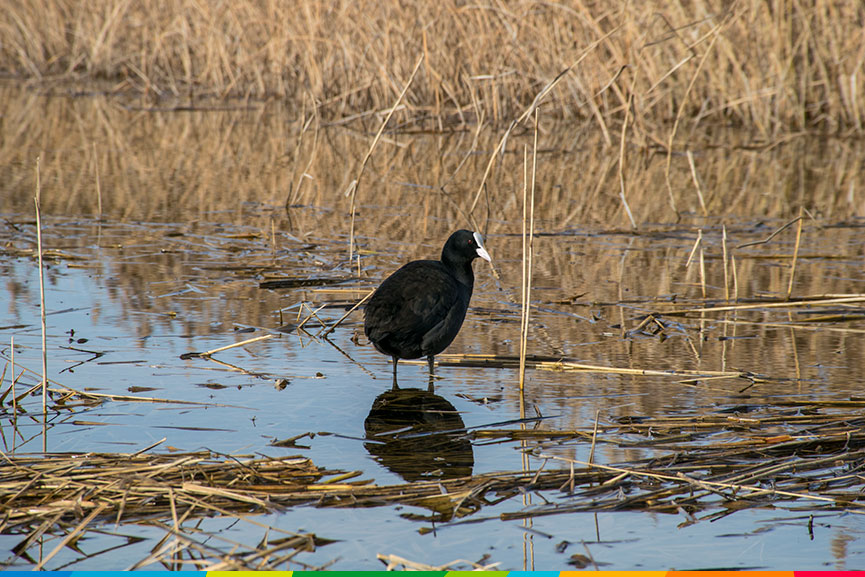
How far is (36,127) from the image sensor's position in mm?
13398

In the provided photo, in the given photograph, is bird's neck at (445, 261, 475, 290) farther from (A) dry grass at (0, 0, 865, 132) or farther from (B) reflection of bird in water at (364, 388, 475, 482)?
(A) dry grass at (0, 0, 865, 132)

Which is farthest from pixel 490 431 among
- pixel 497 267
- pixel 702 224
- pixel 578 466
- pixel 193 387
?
pixel 702 224

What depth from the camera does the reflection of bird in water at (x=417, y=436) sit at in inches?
138

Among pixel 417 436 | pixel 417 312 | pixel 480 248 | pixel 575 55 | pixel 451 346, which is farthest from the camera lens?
pixel 575 55

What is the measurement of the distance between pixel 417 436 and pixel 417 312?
0.76 meters

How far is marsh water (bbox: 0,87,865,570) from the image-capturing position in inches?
118

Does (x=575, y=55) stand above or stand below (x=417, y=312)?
above

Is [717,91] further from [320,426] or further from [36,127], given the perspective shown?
[320,426]

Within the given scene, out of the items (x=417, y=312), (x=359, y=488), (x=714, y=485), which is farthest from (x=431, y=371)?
(x=714, y=485)

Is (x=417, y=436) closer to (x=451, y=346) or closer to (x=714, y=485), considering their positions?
(x=714, y=485)

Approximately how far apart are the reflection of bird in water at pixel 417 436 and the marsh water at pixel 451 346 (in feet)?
0.07

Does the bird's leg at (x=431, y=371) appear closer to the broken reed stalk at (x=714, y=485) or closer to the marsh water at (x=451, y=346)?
the marsh water at (x=451, y=346)

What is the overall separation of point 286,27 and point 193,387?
1020cm

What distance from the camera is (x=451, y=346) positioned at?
16.9 feet
